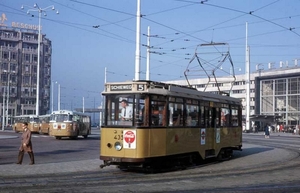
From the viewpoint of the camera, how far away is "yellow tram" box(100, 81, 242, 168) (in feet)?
45.8

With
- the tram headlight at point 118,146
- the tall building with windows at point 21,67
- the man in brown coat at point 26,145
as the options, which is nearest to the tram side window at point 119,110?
the tram headlight at point 118,146

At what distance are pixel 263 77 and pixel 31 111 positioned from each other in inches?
2168

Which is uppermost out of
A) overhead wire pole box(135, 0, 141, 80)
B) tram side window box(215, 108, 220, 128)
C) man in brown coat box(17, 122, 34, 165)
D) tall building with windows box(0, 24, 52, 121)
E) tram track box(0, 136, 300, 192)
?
tall building with windows box(0, 24, 52, 121)

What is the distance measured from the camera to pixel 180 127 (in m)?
15.7

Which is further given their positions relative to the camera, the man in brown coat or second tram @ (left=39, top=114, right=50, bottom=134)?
second tram @ (left=39, top=114, right=50, bottom=134)

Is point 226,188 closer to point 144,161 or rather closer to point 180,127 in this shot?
point 144,161

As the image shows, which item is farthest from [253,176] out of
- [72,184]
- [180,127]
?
[72,184]

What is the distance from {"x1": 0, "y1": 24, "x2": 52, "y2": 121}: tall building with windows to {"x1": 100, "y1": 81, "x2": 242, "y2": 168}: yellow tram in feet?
301

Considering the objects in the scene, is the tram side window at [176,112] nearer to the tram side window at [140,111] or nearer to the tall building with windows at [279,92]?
the tram side window at [140,111]

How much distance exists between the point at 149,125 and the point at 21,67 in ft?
326

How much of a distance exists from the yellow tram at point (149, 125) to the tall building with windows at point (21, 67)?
301 ft

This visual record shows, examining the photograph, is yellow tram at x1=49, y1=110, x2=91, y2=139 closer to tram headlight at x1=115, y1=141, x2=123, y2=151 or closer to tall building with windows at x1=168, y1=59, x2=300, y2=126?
tram headlight at x1=115, y1=141, x2=123, y2=151

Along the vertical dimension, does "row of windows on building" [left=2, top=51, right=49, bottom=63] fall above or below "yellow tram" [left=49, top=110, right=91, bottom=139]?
above

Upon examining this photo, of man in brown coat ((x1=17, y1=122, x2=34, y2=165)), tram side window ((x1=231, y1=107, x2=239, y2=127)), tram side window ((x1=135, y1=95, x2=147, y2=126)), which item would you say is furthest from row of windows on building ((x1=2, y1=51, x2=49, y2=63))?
tram side window ((x1=135, y1=95, x2=147, y2=126))
